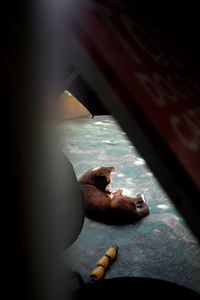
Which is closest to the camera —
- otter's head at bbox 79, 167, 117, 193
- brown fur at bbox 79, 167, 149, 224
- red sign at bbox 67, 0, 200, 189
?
red sign at bbox 67, 0, 200, 189

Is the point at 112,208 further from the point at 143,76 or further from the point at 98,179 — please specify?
the point at 143,76

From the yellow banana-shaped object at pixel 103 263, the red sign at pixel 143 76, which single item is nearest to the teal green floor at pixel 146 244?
the yellow banana-shaped object at pixel 103 263

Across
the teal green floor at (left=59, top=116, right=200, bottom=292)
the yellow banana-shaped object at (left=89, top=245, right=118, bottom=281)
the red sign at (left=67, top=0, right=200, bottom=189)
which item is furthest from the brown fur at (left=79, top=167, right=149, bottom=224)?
the red sign at (left=67, top=0, right=200, bottom=189)

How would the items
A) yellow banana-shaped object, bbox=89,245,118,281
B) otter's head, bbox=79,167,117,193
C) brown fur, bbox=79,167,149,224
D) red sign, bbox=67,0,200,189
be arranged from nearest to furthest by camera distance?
red sign, bbox=67,0,200,189
yellow banana-shaped object, bbox=89,245,118,281
brown fur, bbox=79,167,149,224
otter's head, bbox=79,167,117,193

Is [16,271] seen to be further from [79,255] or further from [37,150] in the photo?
[79,255]

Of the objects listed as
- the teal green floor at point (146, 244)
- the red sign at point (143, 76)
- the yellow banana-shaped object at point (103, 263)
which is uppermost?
the red sign at point (143, 76)

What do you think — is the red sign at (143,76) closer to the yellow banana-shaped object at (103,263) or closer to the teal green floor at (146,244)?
the teal green floor at (146,244)

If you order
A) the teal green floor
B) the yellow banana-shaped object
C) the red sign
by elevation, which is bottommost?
the teal green floor

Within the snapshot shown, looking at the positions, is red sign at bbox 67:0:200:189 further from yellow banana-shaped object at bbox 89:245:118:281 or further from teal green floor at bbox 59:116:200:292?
yellow banana-shaped object at bbox 89:245:118:281

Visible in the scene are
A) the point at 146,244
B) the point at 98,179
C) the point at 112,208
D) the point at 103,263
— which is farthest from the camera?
the point at 98,179

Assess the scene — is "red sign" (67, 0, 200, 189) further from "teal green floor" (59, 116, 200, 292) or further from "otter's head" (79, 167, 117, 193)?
"otter's head" (79, 167, 117, 193)

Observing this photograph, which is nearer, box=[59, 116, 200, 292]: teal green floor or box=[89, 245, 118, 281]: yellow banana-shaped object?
box=[89, 245, 118, 281]: yellow banana-shaped object

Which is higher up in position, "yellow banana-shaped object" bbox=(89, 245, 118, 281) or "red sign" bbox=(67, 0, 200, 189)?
"red sign" bbox=(67, 0, 200, 189)

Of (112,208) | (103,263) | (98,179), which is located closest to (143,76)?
(103,263)
